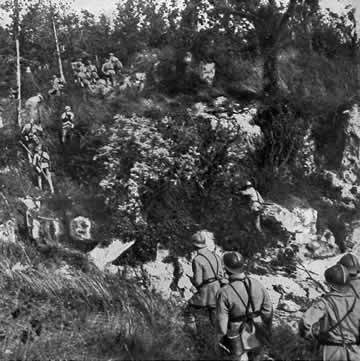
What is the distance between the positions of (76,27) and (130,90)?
171 cm

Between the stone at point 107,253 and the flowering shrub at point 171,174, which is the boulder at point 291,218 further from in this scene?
the stone at point 107,253

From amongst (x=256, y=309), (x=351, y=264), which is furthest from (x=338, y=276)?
(x=256, y=309)

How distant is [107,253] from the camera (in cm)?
644

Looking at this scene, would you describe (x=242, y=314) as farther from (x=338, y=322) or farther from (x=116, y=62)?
(x=116, y=62)

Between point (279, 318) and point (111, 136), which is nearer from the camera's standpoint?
point (279, 318)

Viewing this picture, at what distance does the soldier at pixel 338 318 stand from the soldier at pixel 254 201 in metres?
3.40

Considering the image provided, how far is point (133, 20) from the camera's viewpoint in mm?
8500

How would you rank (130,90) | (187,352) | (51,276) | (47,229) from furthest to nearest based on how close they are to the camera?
1. (130,90)
2. (47,229)
3. (51,276)
4. (187,352)

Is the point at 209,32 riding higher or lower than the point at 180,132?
higher

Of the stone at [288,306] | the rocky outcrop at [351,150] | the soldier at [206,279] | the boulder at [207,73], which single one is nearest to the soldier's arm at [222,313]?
the soldier at [206,279]

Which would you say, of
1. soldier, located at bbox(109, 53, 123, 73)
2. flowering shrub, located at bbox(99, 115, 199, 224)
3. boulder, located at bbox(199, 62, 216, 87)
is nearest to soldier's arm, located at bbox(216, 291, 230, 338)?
flowering shrub, located at bbox(99, 115, 199, 224)

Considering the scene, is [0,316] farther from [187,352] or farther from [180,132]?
[180,132]

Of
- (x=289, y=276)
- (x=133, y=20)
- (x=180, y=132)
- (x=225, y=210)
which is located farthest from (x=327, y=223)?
(x=133, y=20)

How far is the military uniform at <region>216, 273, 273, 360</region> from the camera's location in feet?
13.0
